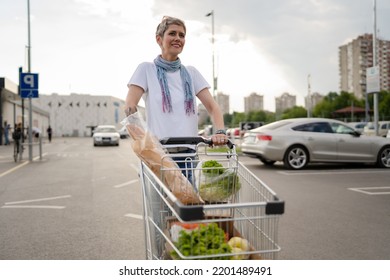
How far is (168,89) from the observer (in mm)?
2832

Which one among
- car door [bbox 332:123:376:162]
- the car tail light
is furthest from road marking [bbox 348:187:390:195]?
the car tail light

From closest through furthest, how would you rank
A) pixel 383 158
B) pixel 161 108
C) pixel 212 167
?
pixel 212 167 < pixel 161 108 < pixel 383 158

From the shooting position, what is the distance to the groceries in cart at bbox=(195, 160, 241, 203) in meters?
2.36

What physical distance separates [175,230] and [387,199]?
595cm

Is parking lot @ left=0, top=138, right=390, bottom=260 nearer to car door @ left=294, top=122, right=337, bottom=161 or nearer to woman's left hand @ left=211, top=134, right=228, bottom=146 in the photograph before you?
car door @ left=294, top=122, right=337, bottom=161

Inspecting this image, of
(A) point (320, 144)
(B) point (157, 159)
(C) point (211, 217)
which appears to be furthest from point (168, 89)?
(A) point (320, 144)

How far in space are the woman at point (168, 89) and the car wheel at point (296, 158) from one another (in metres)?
8.83

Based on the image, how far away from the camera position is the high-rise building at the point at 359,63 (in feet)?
323

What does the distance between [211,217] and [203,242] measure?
0.17 m

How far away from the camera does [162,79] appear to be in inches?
112

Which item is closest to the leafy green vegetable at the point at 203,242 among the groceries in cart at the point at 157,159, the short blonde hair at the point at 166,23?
the groceries in cart at the point at 157,159

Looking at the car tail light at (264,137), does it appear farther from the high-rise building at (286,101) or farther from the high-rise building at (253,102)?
the high-rise building at (286,101)

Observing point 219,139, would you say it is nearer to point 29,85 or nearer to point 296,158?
point 296,158

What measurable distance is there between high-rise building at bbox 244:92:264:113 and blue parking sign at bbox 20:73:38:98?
13761 centimetres
